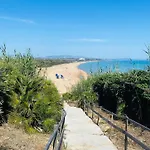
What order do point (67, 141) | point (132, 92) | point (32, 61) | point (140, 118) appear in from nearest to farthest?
1. point (67, 141)
2. point (32, 61)
3. point (140, 118)
4. point (132, 92)

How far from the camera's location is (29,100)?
9508 mm

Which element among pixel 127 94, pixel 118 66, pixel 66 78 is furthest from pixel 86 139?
pixel 66 78

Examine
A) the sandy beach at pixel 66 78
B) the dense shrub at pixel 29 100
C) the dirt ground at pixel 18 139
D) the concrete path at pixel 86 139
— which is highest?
the dense shrub at pixel 29 100

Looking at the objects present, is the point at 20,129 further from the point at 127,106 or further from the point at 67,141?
the point at 127,106

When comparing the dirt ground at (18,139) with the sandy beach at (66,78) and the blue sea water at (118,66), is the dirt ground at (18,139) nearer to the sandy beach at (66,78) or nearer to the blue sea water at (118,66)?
the sandy beach at (66,78)

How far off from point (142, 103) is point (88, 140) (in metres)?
6.12

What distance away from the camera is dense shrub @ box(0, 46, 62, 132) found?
8.93m

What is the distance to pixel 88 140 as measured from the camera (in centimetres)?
853

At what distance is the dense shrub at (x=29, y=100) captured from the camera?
893cm

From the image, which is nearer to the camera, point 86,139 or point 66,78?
point 86,139

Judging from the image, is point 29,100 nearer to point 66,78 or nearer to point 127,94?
point 127,94

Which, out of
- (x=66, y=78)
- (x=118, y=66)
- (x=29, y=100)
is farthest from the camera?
(x=66, y=78)

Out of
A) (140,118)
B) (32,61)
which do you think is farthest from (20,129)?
(140,118)

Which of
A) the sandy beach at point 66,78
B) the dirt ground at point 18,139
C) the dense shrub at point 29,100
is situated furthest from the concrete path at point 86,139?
the sandy beach at point 66,78
